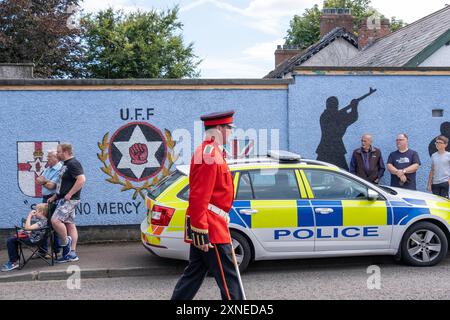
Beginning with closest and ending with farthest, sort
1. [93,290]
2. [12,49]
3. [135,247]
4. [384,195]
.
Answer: [93,290] < [384,195] < [135,247] < [12,49]

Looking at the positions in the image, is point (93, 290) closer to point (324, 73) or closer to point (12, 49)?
point (324, 73)

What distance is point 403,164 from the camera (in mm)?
9695

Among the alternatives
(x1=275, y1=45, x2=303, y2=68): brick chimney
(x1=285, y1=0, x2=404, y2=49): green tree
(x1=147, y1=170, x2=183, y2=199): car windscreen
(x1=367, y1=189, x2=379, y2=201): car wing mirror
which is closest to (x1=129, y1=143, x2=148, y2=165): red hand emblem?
(x1=147, y1=170, x2=183, y2=199): car windscreen

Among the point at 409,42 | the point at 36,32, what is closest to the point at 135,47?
the point at 36,32

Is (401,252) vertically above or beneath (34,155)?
beneath

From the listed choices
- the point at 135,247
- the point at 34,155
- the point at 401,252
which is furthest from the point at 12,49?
the point at 401,252

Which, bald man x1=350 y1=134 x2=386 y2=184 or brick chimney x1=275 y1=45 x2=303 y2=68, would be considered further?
brick chimney x1=275 y1=45 x2=303 y2=68

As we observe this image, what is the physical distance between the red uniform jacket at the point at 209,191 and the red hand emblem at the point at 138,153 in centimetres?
540

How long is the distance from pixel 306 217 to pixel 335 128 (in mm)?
3660

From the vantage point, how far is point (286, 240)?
7164mm

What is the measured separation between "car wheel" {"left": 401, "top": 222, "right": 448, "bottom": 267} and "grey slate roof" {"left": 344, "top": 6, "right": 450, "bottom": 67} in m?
6.41

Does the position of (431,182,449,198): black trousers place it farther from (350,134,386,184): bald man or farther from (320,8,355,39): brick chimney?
(320,8,355,39): brick chimney

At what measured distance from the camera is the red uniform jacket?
14.5 ft
